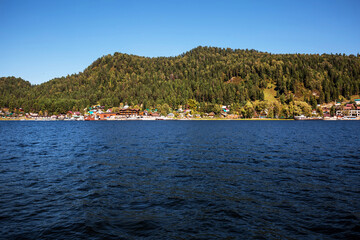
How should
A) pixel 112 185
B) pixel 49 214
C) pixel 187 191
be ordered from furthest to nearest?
pixel 112 185, pixel 187 191, pixel 49 214

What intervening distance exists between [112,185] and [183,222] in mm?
9109

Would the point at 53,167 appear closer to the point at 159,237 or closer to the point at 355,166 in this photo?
the point at 159,237

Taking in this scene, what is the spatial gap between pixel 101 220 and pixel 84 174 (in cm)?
1173

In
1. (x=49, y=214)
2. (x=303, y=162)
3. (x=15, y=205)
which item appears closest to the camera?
(x=49, y=214)

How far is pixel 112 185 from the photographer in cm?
1938

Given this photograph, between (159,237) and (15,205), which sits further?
(15,205)

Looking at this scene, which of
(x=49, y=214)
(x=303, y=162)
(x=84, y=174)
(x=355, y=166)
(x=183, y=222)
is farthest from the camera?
(x=303, y=162)

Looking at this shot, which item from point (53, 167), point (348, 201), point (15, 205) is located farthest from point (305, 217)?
point (53, 167)

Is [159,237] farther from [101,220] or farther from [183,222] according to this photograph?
[101,220]

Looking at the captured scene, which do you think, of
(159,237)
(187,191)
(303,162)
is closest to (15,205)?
(159,237)

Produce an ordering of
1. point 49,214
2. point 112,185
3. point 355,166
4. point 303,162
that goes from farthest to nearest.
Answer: point 303,162, point 355,166, point 112,185, point 49,214

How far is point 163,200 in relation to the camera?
15.6m

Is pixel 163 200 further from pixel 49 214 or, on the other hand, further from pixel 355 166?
pixel 355 166

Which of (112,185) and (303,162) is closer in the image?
(112,185)
